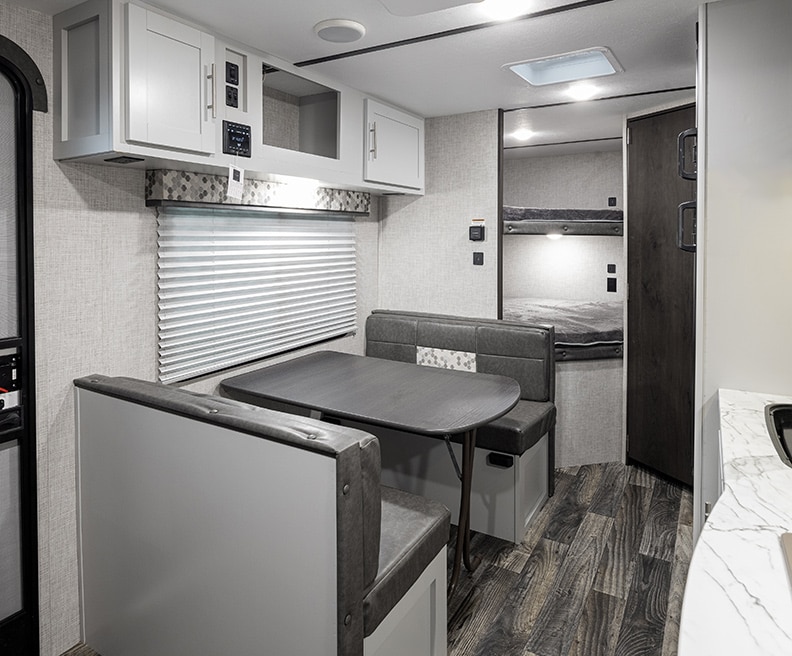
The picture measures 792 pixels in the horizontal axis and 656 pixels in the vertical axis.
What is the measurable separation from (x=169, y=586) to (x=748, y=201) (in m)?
2.25

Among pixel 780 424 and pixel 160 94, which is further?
pixel 160 94

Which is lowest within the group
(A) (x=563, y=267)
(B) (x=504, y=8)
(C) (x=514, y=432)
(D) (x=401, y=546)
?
(D) (x=401, y=546)

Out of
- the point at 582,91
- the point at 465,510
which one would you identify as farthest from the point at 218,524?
the point at 582,91

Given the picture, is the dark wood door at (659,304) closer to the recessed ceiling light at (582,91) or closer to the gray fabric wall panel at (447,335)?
the recessed ceiling light at (582,91)

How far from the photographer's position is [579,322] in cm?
398

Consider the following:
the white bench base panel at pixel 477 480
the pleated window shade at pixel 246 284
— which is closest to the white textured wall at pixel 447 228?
the pleated window shade at pixel 246 284

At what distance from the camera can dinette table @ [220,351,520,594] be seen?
2.16m

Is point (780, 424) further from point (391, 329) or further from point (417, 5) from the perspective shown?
point (391, 329)

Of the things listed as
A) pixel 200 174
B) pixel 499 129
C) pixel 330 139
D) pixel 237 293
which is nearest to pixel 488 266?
pixel 499 129

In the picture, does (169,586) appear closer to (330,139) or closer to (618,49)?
(330,139)

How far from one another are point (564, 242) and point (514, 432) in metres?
2.91

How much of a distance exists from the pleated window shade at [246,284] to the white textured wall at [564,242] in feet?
7.60

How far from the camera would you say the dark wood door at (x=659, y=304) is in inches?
126

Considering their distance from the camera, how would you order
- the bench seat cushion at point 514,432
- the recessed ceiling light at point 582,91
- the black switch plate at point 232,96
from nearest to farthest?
the black switch plate at point 232,96 → the bench seat cushion at point 514,432 → the recessed ceiling light at point 582,91
